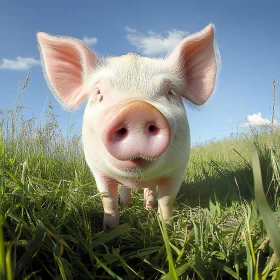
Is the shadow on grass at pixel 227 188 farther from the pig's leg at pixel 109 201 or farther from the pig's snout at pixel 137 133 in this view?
the pig's snout at pixel 137 133

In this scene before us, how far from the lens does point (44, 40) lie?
109 inches

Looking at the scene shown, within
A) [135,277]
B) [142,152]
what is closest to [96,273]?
[135,277]

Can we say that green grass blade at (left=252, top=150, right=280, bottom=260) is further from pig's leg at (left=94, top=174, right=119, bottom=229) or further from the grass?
pig's leg at (left=94, top=174, right=119, bottom=229)

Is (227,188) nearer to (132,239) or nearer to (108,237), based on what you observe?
(132,239)

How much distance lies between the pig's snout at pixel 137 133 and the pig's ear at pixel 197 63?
0.88 meters

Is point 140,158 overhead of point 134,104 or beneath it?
beneath

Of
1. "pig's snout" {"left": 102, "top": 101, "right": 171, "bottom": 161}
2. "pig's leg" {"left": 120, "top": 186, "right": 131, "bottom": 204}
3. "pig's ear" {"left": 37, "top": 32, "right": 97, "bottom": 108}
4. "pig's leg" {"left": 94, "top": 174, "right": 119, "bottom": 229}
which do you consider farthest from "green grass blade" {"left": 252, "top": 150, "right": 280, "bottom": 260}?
"pig's leg" {"left": 120, "top": 186, "right": 131, "bottom": 204}

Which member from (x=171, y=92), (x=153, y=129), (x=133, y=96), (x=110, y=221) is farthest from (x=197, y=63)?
(x=110, y=221)

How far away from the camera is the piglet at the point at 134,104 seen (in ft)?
6.09

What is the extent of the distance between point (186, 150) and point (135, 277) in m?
1.02

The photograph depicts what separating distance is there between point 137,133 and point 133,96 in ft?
1.02

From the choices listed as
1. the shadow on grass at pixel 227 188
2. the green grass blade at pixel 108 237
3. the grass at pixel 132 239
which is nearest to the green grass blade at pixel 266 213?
the grass at pixel 132 239

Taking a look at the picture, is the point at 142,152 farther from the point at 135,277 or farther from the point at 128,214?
the point at 128,214

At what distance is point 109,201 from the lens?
97.3 inches
